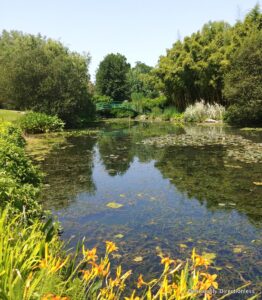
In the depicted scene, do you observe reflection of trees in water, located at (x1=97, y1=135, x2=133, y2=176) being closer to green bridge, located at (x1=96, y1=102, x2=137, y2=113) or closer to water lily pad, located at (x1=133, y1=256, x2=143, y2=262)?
water lily pad, located at (x1=133, y1=256, x2=143, y2=262)

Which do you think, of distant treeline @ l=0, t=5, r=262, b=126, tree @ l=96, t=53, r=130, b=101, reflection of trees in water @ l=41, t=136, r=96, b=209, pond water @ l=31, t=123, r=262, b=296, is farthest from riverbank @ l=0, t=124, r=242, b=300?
tree @ l=96, t=53, r=130, b=101

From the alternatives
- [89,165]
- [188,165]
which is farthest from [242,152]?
[89,165]

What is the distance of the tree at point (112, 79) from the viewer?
186 feet

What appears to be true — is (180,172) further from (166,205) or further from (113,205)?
(113,205)

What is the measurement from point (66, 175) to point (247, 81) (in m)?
19.3

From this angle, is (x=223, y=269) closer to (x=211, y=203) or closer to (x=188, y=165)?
(x=211, y=203)

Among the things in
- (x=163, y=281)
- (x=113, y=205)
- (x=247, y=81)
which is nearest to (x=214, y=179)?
(x=113, y=205)

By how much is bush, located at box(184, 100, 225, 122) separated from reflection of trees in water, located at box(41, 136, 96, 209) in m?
17.5

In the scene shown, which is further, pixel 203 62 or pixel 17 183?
pixel 203 62

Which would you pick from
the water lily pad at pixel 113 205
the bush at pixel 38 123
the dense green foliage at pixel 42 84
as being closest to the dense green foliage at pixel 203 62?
the dense green foliage at pixel 42 84

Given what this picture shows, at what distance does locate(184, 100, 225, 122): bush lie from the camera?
30.8 metres

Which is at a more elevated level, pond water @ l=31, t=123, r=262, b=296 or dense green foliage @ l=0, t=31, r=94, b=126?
dense green foliage @ l=0, t=31, r=94, b=126

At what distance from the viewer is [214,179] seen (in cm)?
957

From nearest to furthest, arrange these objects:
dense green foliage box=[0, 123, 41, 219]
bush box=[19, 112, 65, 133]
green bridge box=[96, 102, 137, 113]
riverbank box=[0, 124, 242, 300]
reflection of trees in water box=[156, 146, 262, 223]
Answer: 1. riverbank box=[0, 124, 242, 300]
2. dense green foliage box=[0, 123, 41, 219]
3. reflection of trees in water box=[156, 146, 262, 223]
4. bush box=[19, 112, 65, 133]
5. green bridge box=[96, 102, 137, 113]
